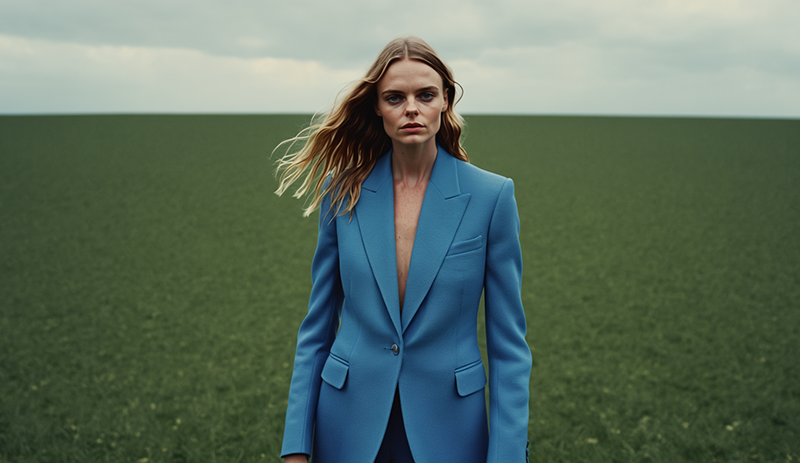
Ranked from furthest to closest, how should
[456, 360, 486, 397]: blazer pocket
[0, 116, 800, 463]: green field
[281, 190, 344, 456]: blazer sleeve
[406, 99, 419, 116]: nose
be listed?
[0, 116, 800, 463]: green field → [281, 190, 344, 456]: blazer sleeve → [456, 360, 486, 397]: blazer pocket → [406, 99, 419, 116]: nose

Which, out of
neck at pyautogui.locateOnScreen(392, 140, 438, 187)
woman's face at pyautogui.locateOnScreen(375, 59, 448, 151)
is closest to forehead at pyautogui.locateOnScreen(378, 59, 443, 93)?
woman's face at pyautogui.locateOnScreen(375, 59, 448, 151)

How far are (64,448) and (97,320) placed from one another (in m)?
3.98

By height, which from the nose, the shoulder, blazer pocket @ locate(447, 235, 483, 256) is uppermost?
the nose

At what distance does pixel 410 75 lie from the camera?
1.80 m

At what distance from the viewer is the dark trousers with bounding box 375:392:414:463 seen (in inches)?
76.5

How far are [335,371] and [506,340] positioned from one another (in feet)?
2.03

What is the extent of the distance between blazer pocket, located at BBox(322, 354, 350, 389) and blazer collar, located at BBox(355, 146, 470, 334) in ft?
Answer: 0.90

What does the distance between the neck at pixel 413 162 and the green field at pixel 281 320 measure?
13.6 feet

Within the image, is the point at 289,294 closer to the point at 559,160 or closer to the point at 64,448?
the point at 64,448

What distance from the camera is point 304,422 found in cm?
Result: 200

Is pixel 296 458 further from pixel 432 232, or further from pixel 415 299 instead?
pixel 432 232

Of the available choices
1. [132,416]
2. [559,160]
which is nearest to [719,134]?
[559,160]

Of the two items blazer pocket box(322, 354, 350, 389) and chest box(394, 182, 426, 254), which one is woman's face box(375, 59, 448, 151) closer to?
chest box(394, 182, 426, 254)

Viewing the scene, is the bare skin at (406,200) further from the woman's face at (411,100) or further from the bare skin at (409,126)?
the woman's face at (411,100)
